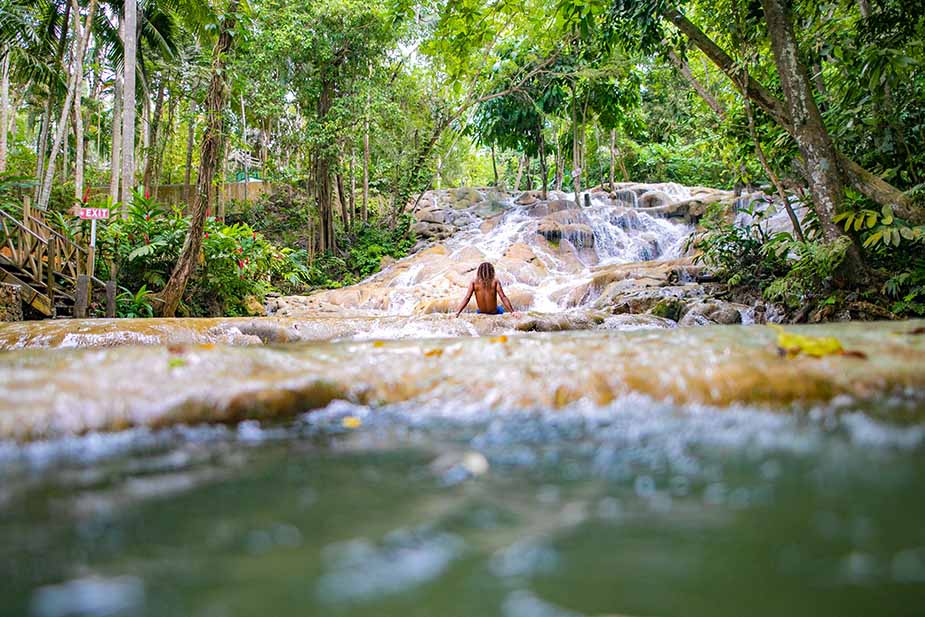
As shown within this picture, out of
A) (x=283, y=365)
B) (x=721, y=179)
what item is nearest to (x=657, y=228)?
(x=721, y=179)

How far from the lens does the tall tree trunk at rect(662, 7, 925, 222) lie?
523cm

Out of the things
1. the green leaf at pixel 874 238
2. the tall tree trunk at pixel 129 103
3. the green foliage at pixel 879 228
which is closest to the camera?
the green foliage at pixel 879 228

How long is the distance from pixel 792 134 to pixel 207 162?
7787 mm

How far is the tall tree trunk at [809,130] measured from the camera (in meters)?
5.58

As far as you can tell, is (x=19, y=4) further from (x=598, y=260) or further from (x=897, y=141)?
(x=897, y=141)

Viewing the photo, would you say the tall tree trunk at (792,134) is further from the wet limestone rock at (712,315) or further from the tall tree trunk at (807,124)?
the wet limestone rock at (712,315)

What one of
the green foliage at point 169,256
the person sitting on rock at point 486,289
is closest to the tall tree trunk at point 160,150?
the green foliage at point 169,256

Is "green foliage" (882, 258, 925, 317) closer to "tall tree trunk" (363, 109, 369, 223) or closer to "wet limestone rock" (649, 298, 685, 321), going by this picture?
"wet limestone rock" (649, 298, 685, 321)

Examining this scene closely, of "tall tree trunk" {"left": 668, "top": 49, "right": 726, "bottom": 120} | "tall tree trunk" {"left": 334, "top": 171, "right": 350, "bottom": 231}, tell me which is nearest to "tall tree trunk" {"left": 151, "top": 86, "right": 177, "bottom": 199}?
"tall tree trunk" {"left": 334, "top": 171, "right": 350, "bottom": 231}

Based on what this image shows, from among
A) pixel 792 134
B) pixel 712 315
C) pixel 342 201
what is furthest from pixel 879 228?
pixel 342 201

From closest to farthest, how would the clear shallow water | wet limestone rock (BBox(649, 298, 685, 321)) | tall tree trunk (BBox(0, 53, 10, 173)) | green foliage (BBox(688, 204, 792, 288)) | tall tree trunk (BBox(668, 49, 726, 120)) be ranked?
the clear shallow water
wet limestone rock (BBox(649, 298, 685, 321))
green foliage (BBox(688, 204, 792, 288))
tall tree trunk (BBox(668, 49, 726, 120))
tall tree trunk (BBox(0, 53, 10, 173))

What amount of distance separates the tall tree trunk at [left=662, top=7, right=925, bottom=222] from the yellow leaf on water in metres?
4.41

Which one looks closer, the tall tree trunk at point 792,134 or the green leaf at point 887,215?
the green leaf at point 887,215

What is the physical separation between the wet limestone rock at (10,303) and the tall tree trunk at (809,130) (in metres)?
9.93
